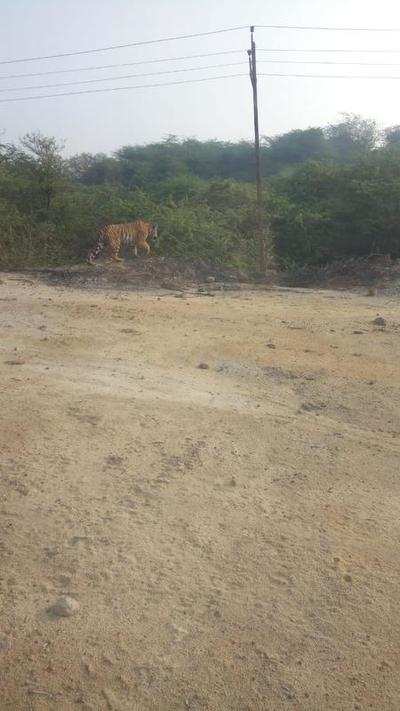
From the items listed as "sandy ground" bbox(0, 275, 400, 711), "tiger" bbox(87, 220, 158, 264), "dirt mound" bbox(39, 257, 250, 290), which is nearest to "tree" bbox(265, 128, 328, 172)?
"tiger" bbox(87, 220, 158, 264)

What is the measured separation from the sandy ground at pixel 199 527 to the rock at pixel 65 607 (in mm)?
28

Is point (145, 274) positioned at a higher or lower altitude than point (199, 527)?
higher

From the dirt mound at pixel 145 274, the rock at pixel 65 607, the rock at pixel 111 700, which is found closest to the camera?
the rock at pixel 111 700

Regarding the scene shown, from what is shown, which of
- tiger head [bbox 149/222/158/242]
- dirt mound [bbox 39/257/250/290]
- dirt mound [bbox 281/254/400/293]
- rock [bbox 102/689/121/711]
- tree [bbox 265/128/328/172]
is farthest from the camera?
tree [bbox 265/128/328/172]

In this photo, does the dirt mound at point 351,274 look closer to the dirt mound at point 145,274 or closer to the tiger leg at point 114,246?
the dirt mound at point 145,274

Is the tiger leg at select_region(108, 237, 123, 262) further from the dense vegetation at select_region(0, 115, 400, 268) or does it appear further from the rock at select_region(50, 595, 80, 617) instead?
the rock at select_region(50, 595, 80, 617)

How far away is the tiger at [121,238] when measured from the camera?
1284 cm

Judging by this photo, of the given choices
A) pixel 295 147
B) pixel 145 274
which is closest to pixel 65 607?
pixel 145 274

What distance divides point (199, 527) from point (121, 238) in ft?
32.0

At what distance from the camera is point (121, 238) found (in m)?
12.9

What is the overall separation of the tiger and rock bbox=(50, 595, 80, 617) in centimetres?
1009

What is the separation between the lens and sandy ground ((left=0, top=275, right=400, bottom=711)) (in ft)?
9.31

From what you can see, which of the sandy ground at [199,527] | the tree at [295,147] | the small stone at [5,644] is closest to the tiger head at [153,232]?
the sandy ground at [199,527]

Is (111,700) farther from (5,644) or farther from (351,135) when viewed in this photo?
(351,135)
